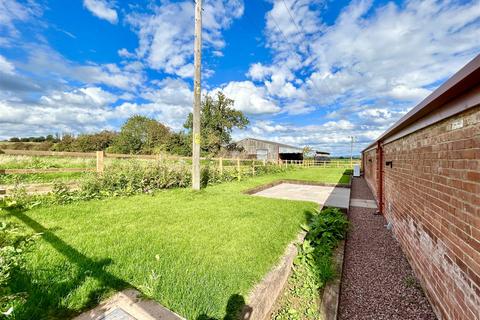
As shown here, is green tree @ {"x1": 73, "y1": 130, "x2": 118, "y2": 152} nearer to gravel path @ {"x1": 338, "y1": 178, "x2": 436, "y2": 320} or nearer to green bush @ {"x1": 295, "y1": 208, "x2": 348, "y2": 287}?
green bush @ {"x1": 295, "y1": 208, "x2": 348, "y2": 287}

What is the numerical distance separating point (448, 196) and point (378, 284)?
155 cm

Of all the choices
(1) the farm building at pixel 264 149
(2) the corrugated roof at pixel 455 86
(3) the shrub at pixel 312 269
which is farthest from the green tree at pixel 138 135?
(2) the corrugated roof at pixel 455 86

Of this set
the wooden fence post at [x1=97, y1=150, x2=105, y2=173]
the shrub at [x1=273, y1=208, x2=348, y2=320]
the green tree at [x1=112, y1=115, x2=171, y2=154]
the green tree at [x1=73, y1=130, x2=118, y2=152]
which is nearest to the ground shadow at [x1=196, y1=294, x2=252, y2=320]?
the shrub at [x1=273, y1=208, x2=348, y2=320]

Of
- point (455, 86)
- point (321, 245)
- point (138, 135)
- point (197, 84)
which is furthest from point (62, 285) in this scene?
point (138, 135)

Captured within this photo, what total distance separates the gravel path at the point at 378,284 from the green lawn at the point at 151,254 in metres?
0.96

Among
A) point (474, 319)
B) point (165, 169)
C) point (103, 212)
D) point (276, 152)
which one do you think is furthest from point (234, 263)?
point (276, 152)

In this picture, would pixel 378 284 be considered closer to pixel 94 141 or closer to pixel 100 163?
pixel 100 163

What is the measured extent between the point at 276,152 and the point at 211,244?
29848mm

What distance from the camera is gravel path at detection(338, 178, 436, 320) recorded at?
246 centimetres

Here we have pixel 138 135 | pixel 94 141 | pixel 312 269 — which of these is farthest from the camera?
pixel 94 141

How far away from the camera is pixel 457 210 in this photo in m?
1.91

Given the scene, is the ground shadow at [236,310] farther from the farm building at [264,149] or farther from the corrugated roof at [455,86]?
the farm building at [264,149]

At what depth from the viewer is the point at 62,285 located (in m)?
2.00

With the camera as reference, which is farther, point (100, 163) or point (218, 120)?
point (218, 120)
